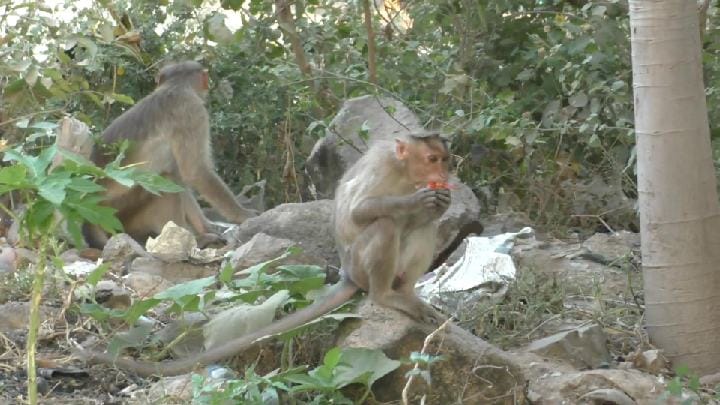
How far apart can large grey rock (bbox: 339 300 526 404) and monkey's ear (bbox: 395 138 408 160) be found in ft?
3.52

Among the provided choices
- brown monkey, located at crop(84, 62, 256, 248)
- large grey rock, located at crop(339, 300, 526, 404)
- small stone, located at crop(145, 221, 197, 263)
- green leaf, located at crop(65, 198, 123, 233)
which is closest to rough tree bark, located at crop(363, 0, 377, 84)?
brown monkey, located at crop(84, 62, 256, 248)

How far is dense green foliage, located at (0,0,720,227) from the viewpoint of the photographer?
8.22 meters

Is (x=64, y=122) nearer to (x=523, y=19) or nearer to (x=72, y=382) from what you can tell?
(x=72, y=382)

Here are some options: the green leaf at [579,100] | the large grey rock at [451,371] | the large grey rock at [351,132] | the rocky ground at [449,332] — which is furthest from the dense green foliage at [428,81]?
the large grey rock at [451,371]

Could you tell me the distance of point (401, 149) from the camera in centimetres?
593

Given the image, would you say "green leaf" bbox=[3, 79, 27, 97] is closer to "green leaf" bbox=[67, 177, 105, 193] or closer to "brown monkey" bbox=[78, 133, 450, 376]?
"brown monkey" bbox=[78, 133, 450, 376]

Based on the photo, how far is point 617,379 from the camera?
5234mm

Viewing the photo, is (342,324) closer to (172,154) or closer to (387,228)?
(387,228)

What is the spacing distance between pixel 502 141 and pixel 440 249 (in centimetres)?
127

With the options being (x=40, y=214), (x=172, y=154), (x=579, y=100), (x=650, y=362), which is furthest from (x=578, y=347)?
(x=172, y=154)

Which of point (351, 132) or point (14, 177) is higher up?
point (14, 177)

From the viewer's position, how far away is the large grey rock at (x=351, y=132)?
8.71 meters

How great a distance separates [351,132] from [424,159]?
9.86 ft

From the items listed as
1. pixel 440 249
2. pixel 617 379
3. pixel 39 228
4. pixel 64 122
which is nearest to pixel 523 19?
pixel 440 249
